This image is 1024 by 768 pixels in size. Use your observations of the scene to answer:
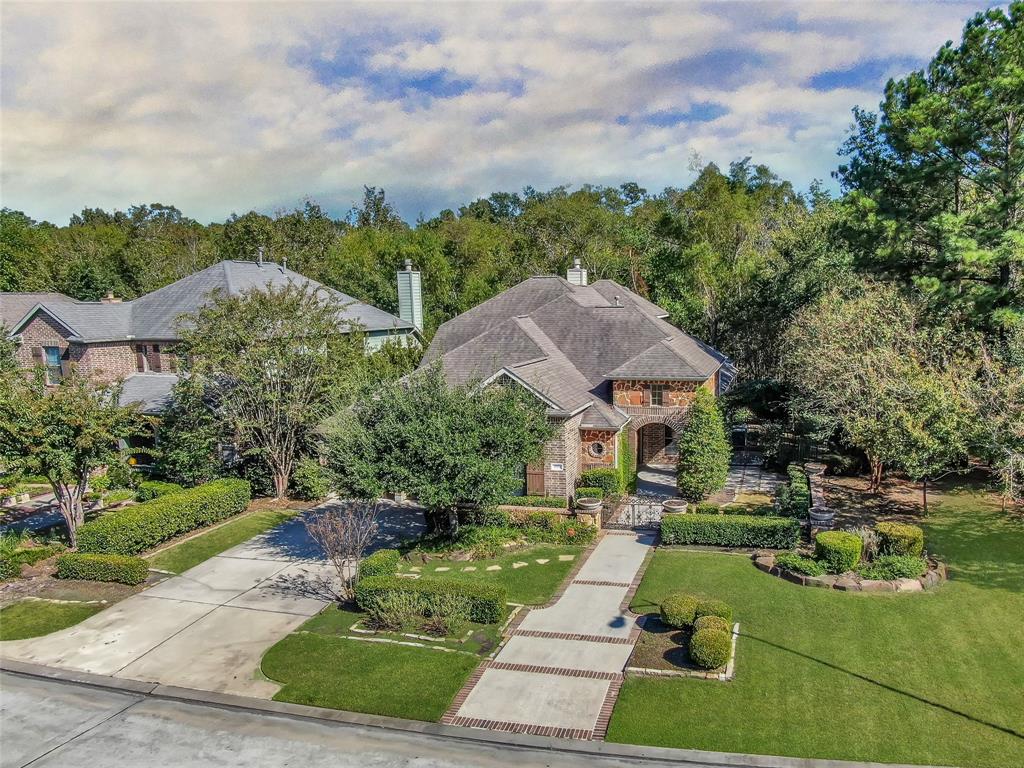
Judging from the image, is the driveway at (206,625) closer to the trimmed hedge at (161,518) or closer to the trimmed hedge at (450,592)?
the trimmed hedge at (450,592)

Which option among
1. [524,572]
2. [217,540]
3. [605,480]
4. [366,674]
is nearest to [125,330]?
[217,540]

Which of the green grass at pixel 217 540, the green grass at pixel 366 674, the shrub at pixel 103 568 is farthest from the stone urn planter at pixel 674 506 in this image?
the shrub at pixel 103 568

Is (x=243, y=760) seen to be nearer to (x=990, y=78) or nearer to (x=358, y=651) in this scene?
(x=358, y=651)

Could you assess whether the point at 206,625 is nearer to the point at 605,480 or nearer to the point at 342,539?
the point at 342,539

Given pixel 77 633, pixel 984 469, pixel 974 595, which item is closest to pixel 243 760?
pixel 77 633

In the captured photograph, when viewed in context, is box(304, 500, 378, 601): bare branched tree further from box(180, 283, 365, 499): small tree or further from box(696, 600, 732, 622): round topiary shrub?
box(696, 600, 732, 622): round topiary shrub

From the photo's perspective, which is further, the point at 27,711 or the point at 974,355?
the point at 974,355

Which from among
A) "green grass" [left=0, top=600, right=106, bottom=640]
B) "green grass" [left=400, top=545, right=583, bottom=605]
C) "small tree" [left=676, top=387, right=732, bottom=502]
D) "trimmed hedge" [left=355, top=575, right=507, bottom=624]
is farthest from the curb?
"small tree" [left=676, top=387, right=732, bottom=502]
